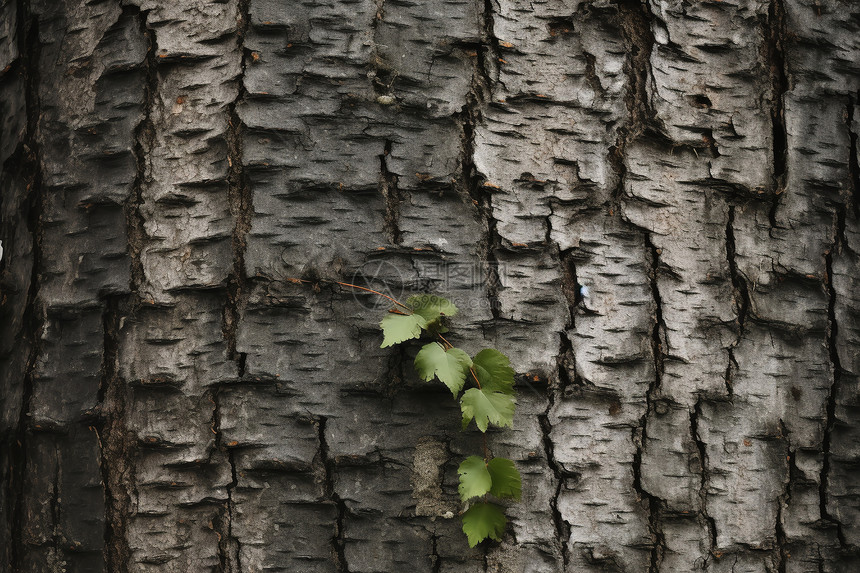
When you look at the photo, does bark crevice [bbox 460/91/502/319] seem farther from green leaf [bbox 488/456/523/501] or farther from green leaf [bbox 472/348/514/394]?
green leaf [bbox 488/456/523/501]

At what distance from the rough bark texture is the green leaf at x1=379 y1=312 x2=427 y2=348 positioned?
92 millimetres

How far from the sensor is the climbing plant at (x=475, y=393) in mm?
1342

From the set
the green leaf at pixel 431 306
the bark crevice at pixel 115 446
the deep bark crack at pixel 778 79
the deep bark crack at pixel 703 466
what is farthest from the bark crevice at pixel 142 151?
the deep bark crack at pixel 778 79

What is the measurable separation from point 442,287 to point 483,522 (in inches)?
22.5

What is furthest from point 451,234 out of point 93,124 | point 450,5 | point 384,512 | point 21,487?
point 21,487

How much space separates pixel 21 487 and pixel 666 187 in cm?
189

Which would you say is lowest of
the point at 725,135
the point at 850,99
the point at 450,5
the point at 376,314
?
the point at 376,314

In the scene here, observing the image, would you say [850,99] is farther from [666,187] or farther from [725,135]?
[666,187]

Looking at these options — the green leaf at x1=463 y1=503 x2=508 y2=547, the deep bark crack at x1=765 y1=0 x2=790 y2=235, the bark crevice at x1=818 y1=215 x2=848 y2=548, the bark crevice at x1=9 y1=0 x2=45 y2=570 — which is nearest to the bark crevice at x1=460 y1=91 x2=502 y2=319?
the green leaf at x1=463 y1=503 x2=508 y2=547

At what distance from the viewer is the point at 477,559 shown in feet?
4.62

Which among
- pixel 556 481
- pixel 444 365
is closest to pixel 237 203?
pixel 444 365

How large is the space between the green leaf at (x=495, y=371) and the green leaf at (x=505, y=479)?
0.17 meters

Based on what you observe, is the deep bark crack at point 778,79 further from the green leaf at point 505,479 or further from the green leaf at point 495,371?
the green leaf at point 505,479

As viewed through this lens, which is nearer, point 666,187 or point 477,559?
point 477,559
